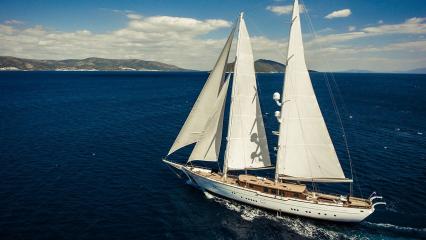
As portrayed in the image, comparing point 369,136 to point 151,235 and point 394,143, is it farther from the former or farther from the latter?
point 151,235

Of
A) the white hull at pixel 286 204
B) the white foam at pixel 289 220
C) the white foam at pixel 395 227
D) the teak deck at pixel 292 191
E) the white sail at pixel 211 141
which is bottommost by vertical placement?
the white foam at pixel 289 220

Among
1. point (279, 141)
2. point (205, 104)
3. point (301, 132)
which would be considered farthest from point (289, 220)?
point (205, 104)

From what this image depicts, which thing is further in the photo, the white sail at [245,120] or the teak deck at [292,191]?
the white sail at [245,120]

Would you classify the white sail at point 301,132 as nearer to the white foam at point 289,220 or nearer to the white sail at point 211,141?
the white foam at point 289,220

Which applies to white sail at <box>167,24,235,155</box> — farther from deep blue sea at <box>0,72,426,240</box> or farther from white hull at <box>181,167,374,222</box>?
deep blue sea at <box>0,72,426,240</box>

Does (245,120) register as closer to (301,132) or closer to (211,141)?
(211,141)

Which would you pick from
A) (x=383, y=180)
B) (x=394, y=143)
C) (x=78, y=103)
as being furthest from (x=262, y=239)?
(x=78, y=103)

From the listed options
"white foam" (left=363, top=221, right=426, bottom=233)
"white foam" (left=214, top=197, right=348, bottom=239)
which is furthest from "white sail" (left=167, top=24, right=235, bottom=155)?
"white foam" (left=363, top=221, right=426, bottom=233)

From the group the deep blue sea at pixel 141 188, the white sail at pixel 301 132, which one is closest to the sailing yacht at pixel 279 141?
the white sail at pixel 301 132

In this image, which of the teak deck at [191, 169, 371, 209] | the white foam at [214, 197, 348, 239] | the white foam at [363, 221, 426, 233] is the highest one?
the teak deck at [191, 169, 371, 209]
